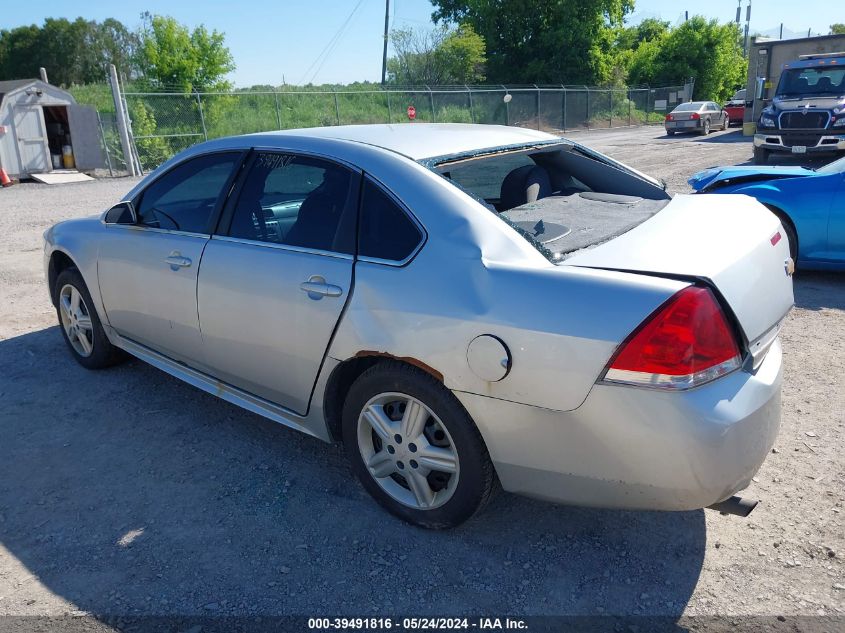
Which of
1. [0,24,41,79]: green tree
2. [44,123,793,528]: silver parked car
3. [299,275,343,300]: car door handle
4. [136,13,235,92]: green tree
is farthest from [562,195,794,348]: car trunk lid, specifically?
[0,24,41,79]: green tree

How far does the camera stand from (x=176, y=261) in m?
3.72

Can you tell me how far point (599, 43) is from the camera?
4609cm

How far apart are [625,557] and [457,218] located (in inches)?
59.1

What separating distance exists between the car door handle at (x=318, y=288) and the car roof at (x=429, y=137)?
66cm

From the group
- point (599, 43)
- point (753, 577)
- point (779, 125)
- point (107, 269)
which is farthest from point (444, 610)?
point (599, 43)

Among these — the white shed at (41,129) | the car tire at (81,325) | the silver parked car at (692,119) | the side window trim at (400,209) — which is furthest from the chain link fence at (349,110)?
the side window trim at (400,209)

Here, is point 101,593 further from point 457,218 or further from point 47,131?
point 47,131

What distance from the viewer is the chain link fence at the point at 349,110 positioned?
69.3ft

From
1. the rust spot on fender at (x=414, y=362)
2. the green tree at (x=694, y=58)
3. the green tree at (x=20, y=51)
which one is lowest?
the rust spot on fender at (x=414, y=362)

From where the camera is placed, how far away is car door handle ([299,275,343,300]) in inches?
116

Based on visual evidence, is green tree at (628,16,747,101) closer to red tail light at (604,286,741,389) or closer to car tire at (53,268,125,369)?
car tire at (53,268,125,369)

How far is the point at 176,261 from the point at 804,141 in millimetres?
15141

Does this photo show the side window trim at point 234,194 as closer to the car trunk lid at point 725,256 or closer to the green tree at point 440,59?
the car trunk lid at point 725,256

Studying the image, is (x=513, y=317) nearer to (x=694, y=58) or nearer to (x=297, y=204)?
(x=297, y=204)
